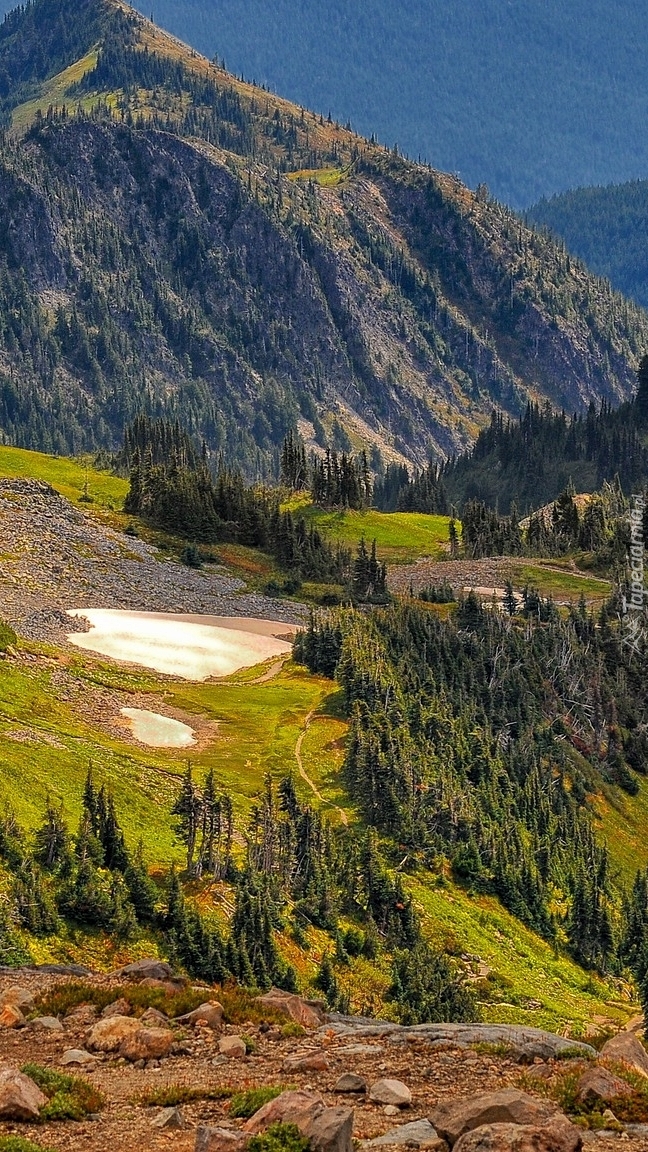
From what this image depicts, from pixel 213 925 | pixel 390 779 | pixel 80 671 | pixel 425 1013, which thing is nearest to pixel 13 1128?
pixel 213 925

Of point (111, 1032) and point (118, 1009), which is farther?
point (118, 1009)

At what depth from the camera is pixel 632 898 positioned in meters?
76.9

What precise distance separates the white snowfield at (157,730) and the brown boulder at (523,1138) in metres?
59.4

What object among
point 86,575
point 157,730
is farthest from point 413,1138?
point 86,575

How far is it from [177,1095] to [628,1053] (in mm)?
10362

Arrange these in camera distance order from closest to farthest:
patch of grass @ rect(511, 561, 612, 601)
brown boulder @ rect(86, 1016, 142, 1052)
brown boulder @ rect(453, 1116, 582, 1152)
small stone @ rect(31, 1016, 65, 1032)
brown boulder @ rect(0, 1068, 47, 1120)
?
brown boulder @ rect(453, 1116, 582, 1152) → brown boulder @ rect(0, 1068, 47, 1120) → brown boulder @ rect(86, 1016, 142, 1052) → small stone @ rect(31, 1016, 65, 1032) → patch of grass @ rect(511, 561, 612, 601)

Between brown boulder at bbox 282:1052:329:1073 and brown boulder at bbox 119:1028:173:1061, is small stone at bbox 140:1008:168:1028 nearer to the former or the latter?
brown boulder at bbox 119:1028:173:1061

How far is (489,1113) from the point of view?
21922mm

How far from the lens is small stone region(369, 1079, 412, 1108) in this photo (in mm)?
24031

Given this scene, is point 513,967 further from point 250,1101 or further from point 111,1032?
point 250,1101

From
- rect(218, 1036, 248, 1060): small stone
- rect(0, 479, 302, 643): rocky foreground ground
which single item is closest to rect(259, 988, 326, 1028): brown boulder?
rect(218, 1036, 248, 1060): small stone

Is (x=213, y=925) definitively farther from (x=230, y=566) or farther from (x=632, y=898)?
(x=230, y=566)

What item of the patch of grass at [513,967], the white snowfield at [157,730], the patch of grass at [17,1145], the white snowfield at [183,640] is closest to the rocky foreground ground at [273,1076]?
the patch of grass at [17,1145]

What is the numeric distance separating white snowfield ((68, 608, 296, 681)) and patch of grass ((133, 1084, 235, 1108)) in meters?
80.7
